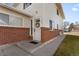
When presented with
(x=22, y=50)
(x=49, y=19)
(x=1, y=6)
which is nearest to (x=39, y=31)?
(x=49, y=19)

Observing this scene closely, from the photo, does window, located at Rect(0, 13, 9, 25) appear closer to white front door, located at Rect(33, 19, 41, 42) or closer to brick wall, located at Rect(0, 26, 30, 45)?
brick wall, located at Rect(0, 26, 30, 45)

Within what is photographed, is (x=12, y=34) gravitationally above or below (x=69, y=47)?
above

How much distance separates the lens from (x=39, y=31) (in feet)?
8.98

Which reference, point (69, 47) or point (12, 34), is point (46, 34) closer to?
point (69, 47)

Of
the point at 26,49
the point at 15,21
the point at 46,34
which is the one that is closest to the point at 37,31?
the point at 46,34

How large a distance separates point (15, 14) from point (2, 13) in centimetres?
29

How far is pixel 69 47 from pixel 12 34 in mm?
1148

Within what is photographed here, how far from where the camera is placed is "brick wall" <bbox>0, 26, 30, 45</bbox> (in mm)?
2631

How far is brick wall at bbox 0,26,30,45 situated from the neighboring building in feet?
0.08

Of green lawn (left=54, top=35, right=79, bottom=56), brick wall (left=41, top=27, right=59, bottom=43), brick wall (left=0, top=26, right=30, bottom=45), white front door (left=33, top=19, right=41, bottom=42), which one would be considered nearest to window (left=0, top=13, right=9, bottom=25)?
brick wall (left=0, top=26, right=30, bottom=45)

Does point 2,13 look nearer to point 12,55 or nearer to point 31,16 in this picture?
point 31,16

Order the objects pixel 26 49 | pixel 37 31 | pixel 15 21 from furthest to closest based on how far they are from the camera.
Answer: pixel 15 21 → pixel 37 31 → pixel 26 49

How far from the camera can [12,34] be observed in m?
2.78

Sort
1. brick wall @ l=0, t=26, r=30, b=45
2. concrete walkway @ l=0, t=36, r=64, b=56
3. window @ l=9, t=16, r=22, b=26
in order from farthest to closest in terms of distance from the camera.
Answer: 1. window @ l=9, t=16, r=22, b=26
2. brick wall @ l=0, t=26, r=30, b=45
3. concrete walkway @ l=0, t=36, r=64, b=56
